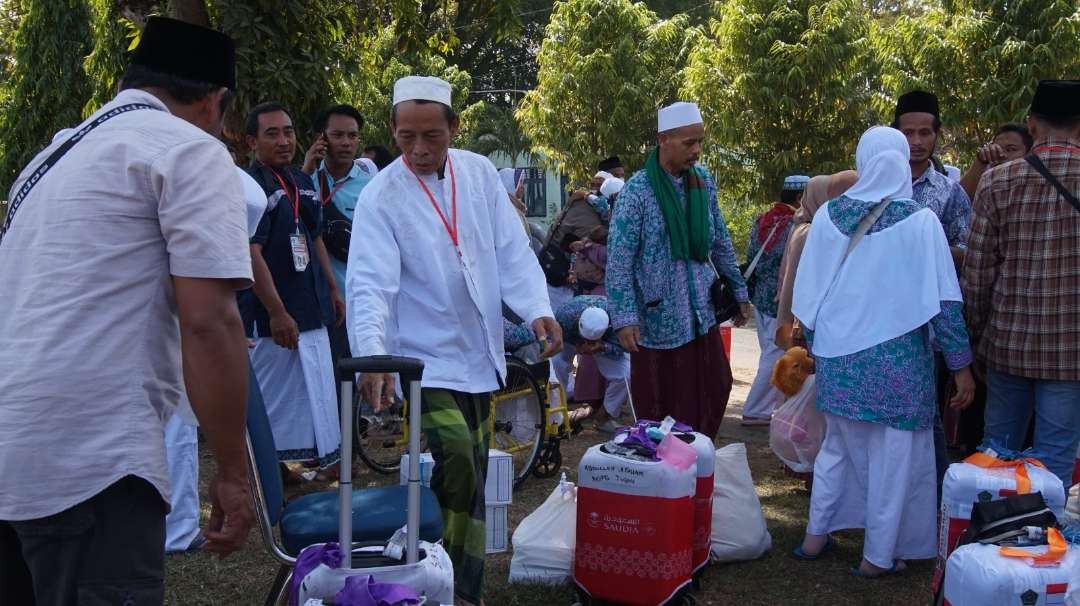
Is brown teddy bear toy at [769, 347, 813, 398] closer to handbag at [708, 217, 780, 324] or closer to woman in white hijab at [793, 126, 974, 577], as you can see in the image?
handbag at [708, 217, 780, 324]

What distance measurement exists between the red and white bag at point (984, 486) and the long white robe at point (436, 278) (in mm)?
1634

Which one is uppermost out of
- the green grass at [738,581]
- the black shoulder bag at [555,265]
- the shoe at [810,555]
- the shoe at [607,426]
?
the black shoulder bag at [555,265]

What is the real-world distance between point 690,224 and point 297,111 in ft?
13.4

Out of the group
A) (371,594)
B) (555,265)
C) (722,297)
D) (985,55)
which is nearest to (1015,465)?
(722,297)

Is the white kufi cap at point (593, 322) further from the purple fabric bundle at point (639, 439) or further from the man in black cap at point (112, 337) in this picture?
the man in black cap at point (112, 337)

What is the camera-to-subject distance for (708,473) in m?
4.51

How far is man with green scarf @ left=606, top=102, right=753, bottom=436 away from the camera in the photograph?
205 inches

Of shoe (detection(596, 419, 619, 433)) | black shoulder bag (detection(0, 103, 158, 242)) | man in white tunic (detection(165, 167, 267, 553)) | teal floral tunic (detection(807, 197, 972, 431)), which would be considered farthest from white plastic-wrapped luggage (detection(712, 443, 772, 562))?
black shoulder bag (detection(0, 103, 158, 242))

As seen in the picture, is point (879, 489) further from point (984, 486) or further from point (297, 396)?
point (297, 396)

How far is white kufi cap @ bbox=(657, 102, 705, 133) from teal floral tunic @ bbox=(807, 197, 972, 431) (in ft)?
3.17

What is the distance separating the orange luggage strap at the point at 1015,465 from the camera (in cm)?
383

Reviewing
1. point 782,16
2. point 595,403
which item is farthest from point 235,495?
point 782,16

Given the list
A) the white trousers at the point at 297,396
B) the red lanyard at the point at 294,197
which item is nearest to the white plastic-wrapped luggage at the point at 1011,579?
the white trousers at the point at 297,396

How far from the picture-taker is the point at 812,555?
496 cm
